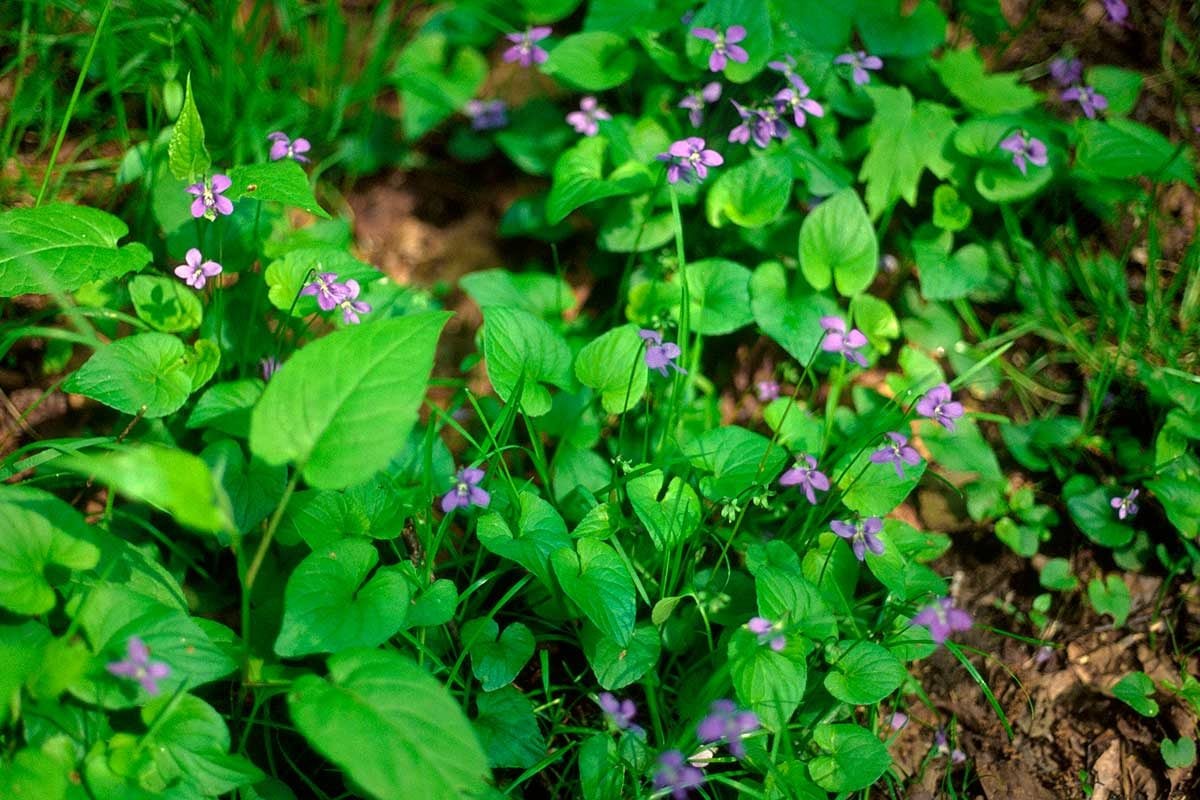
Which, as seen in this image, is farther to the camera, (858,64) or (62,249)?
(858,64)

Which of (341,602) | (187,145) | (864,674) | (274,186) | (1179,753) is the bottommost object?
(1179,753)

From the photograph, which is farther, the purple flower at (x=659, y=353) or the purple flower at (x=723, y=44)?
the purple flower at (x=723, y=44)

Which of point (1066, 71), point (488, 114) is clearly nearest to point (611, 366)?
point (488, 114)

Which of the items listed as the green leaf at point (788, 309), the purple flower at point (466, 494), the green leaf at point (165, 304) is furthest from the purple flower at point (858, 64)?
the green leaf at point (165, 304)

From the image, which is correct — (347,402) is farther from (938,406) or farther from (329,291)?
(938,406)

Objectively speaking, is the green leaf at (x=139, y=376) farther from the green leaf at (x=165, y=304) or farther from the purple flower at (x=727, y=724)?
the purple flower at (x=727, y=724)

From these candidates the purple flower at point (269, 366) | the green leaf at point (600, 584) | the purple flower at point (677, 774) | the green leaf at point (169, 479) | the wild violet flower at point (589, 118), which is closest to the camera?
the green leaf at point (169, 479)
